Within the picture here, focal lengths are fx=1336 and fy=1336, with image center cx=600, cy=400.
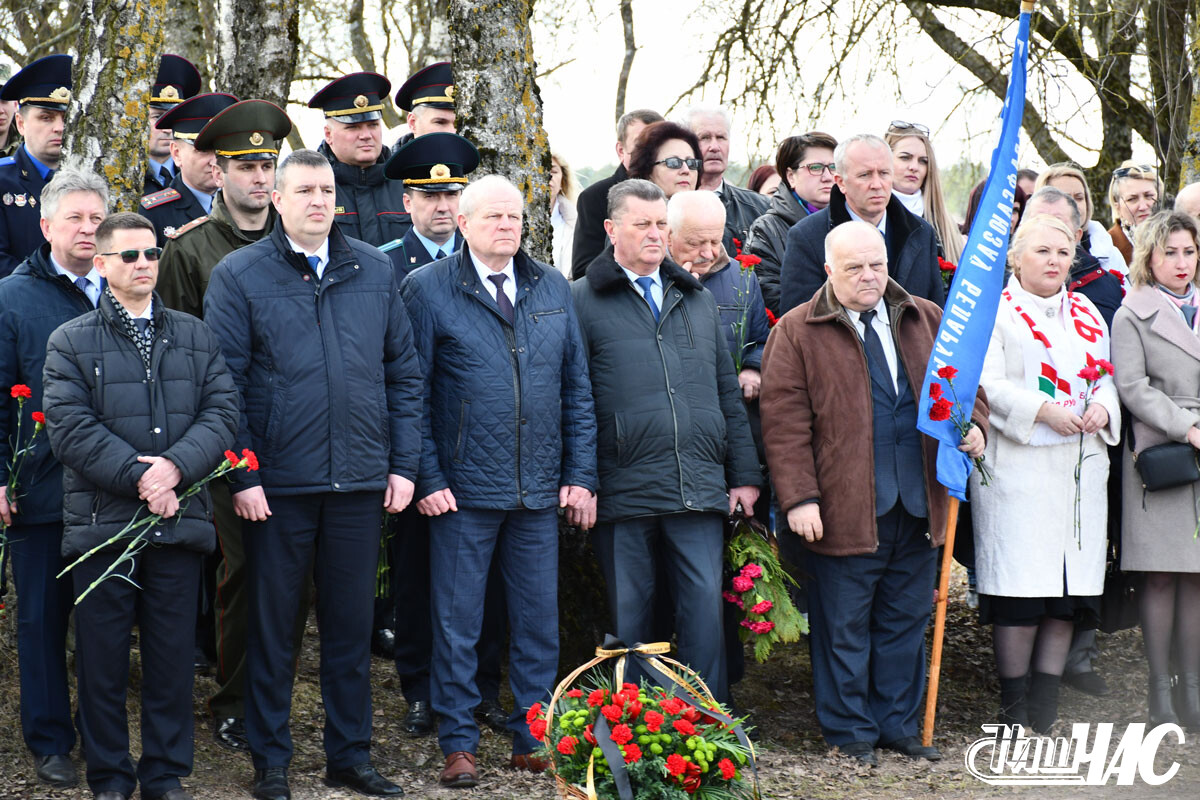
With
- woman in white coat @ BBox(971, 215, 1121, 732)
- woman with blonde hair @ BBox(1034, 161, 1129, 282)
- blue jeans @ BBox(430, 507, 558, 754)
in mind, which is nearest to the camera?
blue jeans @ BBox(430, 507, 558, 754)

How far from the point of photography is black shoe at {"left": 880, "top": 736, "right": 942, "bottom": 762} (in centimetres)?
563

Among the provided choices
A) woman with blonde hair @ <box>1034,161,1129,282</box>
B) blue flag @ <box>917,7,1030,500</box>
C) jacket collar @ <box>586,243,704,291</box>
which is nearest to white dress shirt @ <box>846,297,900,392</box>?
blue flag @ <box>917,7,1030,500</box>

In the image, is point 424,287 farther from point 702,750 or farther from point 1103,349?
point 1103,349

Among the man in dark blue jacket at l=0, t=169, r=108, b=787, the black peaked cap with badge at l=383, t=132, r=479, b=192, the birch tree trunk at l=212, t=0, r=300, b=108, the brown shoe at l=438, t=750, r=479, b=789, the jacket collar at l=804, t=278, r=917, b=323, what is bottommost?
the brown shoe at l=438, t=750, r=479, b=789

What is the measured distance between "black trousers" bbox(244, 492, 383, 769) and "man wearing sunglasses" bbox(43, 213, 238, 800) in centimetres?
26

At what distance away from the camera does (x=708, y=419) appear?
212 inches

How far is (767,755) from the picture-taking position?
5.70 meters

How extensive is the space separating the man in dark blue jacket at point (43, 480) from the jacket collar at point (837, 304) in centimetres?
284

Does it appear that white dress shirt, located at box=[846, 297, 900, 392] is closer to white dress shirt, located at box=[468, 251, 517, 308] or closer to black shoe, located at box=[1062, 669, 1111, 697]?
white dress shirt, located at box=[468, 251, 517, 308]

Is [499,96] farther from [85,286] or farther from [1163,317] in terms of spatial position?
[1163,317]

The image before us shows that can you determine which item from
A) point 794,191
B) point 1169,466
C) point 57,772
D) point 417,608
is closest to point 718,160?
point 794,191

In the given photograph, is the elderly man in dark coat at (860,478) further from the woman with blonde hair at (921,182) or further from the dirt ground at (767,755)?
the woman with blonde hair at (921,182)

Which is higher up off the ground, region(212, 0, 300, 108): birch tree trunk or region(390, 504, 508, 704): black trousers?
region(212, 0, 300, 108): birch tree trunk

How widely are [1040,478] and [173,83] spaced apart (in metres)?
4.85
